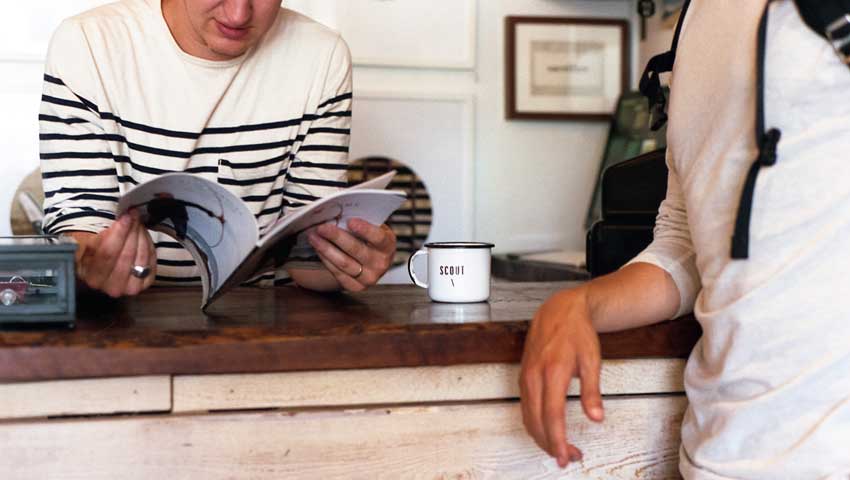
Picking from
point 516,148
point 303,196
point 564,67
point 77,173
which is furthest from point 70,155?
point 564,67

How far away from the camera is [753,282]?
2.84ft

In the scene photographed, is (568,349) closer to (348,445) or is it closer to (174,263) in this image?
(348,445)

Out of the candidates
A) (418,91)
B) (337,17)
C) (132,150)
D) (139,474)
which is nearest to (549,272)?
(418,91)

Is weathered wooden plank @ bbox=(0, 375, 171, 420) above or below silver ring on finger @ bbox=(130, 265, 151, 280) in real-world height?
below

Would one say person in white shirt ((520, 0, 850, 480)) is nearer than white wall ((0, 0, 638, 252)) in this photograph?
Yes

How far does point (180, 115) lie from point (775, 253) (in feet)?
3.47

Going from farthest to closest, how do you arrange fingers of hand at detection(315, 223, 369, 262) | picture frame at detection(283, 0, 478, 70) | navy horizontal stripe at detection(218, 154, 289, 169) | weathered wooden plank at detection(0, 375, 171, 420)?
picture frame at detection(283, 0, 478, 70) < navy horizontal stripe at detection(218, 154, 289, 169) < fingers of hand at detection(315, 223, 369, 262) < weathered wooden plank at detection(0, 375, 171, 420)

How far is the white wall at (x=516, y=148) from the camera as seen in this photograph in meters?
3.05

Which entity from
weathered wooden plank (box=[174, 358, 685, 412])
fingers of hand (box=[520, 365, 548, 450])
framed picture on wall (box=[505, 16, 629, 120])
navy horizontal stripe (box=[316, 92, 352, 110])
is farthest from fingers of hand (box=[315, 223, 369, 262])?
framed picture on wall (box=[505, 16, 629, 120])

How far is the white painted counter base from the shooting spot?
94cm

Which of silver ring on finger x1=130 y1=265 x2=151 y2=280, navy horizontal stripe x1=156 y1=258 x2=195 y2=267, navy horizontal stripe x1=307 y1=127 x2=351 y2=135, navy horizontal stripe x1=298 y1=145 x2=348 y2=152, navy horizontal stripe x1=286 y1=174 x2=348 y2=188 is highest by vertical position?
navy horizontal stripe x1=307 y1=127 x2=351 y2=135

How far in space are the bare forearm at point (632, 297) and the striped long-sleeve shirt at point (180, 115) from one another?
0.72m

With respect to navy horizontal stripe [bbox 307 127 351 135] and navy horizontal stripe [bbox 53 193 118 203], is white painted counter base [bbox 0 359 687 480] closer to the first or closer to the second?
navy horizontal stripe [bbox 53 193 118 203]

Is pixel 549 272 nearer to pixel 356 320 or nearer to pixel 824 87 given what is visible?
pixel 356 320
